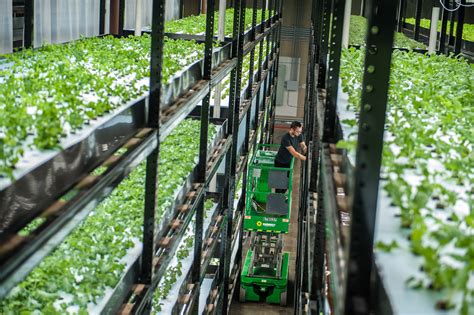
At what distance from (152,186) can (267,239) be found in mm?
6954

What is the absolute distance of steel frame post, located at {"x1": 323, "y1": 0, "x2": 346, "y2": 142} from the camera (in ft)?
12.8

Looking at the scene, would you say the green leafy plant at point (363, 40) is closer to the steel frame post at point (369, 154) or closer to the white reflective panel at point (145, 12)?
the white reflective panel at point (145, 12)

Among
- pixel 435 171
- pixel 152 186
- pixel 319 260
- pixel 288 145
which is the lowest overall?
pixel 288 145

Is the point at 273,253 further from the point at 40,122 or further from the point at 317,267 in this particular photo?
the point at 40,122

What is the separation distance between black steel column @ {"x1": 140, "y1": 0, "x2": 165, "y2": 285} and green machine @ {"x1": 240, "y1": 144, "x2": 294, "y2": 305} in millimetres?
5693

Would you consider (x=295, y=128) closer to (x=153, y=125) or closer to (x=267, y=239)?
(x=267, y=239)

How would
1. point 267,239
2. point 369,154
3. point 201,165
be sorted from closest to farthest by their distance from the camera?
point 369,154
point 201,165
point 267,239

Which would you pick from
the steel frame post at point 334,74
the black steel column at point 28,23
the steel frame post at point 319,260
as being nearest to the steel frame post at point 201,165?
the black steel column at point 28,23

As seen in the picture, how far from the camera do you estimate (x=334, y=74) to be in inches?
165

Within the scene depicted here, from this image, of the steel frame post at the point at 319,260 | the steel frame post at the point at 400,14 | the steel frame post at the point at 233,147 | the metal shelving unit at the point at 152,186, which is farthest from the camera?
the steel frame post at the point at 400,14

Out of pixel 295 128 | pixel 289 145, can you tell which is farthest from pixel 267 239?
pixel 295 128

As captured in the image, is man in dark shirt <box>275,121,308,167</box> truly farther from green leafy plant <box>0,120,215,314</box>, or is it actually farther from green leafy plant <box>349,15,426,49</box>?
green leafy plant <box>0,120,215,314</box>

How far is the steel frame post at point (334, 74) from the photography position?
3903mm

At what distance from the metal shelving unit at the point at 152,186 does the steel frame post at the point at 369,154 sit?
3.04ft
